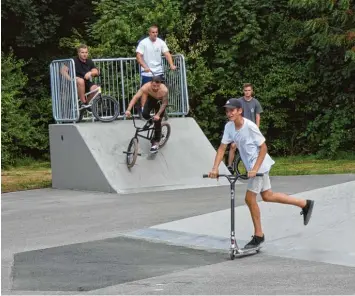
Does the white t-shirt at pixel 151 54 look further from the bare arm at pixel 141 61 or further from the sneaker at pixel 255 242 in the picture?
the sneaker at pixel 255 242

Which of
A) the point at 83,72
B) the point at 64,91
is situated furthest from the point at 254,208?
the point at 64,91

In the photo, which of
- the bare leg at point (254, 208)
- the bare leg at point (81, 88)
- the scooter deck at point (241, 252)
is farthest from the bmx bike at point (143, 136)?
the scooter deck at point (241, 252)

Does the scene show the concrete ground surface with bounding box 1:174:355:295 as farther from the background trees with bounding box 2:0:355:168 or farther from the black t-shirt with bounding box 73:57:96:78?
the background trees with bounding box 2:0:355:168

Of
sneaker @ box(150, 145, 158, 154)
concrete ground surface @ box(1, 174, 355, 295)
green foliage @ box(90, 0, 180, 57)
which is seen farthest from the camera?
green foliage @ box(90, 0, 180, 57)

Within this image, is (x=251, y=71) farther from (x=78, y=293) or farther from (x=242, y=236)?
(x=78, y=293)

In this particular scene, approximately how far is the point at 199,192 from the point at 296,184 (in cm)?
185

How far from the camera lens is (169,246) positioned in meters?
9.73

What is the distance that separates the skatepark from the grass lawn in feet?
3.47

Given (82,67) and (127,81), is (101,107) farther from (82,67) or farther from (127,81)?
(127,81)

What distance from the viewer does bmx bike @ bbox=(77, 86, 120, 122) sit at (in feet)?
53.9

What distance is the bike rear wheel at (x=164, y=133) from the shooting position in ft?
53.3

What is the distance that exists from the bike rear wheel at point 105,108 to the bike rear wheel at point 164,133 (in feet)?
3.56

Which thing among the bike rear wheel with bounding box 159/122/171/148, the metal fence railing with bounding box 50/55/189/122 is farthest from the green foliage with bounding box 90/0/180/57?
the bike rear wheel with bounding box 159/122/171/148

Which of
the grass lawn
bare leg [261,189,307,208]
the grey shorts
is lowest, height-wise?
the grass lawn
